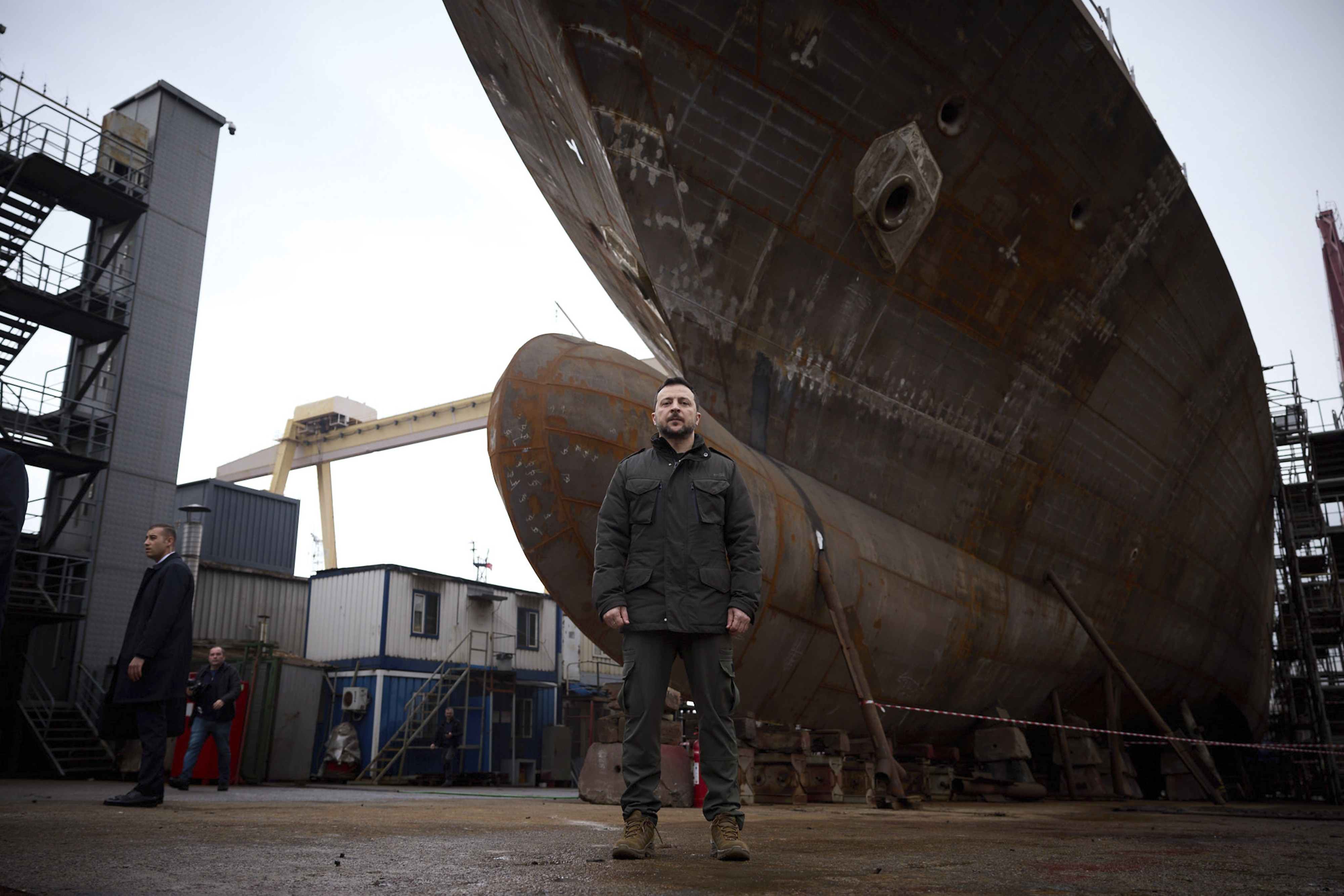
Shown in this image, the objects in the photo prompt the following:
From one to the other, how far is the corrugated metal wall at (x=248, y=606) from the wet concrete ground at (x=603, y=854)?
16.8 metres

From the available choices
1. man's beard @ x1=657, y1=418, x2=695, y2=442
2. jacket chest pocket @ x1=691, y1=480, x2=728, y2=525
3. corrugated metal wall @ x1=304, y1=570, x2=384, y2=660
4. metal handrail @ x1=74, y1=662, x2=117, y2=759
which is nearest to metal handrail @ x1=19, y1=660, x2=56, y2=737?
metal handrail @ x1=74, y1=662, x2=117, y2=759

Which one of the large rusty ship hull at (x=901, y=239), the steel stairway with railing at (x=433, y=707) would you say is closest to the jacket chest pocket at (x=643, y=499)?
the large rusty ship hull at (x=901, y=239)

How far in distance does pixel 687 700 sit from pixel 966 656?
9.67 feet

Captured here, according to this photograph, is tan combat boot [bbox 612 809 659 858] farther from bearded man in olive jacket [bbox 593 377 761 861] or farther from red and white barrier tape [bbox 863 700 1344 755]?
red and white barrier tape [bbox 863 700 1344 755]

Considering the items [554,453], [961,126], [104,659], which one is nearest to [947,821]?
[554,453]

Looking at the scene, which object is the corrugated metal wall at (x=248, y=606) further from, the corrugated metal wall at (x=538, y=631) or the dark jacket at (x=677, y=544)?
the dark jacket at (x=677, y=544)

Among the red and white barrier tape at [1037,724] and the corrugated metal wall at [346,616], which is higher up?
the corrugated metal wall at [346,616]

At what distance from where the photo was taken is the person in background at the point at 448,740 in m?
21.0

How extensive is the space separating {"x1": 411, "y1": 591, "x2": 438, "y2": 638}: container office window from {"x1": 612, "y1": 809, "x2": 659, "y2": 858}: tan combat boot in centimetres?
2052

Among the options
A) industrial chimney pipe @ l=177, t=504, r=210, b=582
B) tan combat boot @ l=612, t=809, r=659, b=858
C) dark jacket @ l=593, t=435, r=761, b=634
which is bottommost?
tan combat boot @ l=612, t=809, r=659, b=858

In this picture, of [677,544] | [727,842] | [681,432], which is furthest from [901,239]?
[727,842]

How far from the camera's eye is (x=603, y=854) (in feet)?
10.4

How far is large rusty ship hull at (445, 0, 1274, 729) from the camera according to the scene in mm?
7109

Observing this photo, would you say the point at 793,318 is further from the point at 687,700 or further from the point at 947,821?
the point at 947,821
